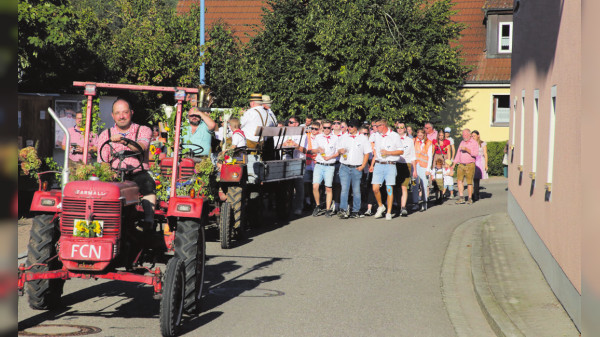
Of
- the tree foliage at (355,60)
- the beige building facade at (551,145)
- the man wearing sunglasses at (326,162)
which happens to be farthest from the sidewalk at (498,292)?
the tree foliage at (355,60)

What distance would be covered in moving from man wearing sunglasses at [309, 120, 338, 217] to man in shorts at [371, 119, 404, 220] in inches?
40.8

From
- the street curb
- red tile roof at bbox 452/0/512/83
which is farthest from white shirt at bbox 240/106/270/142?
red tile roof at bbox 452/0/512/83

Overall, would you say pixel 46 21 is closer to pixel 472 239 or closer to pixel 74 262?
pixel 472 239

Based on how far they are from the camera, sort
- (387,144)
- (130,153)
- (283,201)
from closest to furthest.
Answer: (130,153), (283,201), (387,144)

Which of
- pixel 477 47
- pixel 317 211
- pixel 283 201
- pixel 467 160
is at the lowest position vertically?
pixel 317 211

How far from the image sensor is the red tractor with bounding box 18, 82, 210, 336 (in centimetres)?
653

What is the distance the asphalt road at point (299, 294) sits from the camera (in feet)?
24.0

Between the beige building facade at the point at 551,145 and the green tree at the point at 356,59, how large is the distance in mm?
11257

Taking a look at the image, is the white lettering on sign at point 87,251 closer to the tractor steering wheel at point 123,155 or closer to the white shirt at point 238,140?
the tractor steering wheel at point 123,155

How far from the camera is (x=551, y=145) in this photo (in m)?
10.7

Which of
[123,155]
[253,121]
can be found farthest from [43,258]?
[253,121]

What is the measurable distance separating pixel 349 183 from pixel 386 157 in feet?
3.63

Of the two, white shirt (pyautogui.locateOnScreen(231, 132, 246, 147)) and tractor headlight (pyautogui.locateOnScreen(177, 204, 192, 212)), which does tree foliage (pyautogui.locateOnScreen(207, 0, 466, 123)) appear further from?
tractor headlight (pyautogui.locateOnScreen(177, 204, 192, 212))

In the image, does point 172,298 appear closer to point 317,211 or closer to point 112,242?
point 112,242
